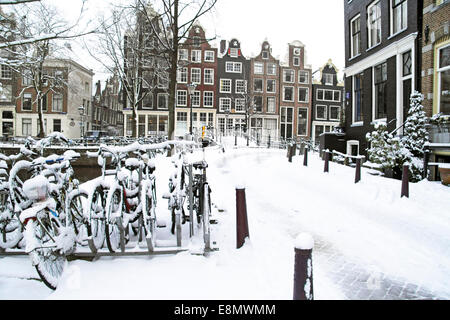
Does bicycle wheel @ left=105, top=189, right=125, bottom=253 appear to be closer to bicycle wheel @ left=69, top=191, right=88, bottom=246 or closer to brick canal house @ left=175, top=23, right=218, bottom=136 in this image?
bicycle wheel @ left=69, top=191, right=88, bottom=246

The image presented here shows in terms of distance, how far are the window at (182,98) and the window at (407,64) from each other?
30706 millimetres

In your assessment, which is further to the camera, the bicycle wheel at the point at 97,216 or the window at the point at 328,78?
the window at the point at 328,78

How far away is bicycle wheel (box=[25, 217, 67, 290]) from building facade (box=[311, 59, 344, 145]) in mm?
43713

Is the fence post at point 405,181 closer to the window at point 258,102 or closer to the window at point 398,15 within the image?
the window at point 398,15

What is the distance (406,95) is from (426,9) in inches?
Result: 133

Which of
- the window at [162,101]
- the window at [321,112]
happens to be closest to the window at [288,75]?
the window at [321,112]

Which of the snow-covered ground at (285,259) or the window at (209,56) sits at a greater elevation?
the window at (209,56)

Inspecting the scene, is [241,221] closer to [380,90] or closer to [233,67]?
[380,90]

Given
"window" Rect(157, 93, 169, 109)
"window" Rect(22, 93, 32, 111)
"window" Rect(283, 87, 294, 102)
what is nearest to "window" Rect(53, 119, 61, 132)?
"window" Rect(22, 93, 32, 111)

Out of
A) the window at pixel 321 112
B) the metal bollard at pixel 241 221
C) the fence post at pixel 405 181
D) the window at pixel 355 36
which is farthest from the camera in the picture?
the window at pixel 321 112

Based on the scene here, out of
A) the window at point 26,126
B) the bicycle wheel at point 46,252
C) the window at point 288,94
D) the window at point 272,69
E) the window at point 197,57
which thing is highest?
the window at point 197,57

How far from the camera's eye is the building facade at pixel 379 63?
1220cm

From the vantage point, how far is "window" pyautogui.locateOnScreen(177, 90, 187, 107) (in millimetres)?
40656

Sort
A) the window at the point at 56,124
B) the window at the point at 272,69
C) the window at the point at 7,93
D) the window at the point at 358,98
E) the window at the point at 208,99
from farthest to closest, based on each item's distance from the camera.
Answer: the window at the point at 272,69
the window at the point at 208,99
the window at the point at 56,124
the window at the point at 7,93
the window at the point at 358,98
